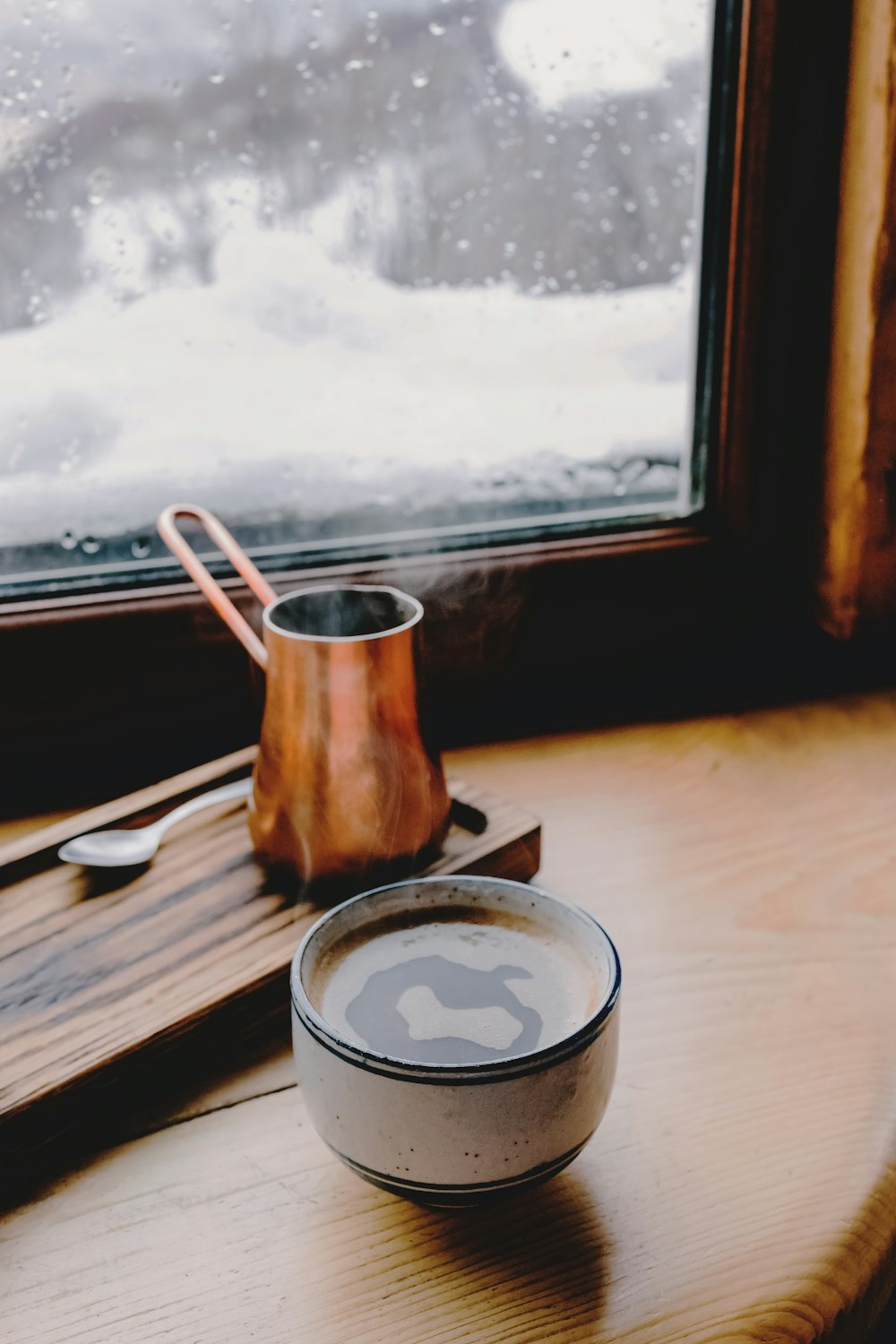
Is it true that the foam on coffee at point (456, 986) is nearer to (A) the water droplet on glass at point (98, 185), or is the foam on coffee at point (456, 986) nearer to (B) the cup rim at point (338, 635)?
(B) the cup rim at point (338, 635)

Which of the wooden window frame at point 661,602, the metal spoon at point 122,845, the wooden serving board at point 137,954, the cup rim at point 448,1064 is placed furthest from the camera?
the wooden window frame at point 661,602

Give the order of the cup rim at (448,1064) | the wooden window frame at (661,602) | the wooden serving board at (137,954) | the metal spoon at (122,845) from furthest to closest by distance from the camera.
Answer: the wooden window frame at (661,602), the metal spoon at (122,845), the wooden serving board at (137,954), the cup rim at (448,1064)

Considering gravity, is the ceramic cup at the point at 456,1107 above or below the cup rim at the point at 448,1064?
below

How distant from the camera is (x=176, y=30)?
80 cm

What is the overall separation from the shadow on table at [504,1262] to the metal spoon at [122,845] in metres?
0.31

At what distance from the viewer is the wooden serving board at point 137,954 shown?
0.55m

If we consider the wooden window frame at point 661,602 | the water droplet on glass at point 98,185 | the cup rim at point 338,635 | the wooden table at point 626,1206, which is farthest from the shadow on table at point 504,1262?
the water droplet on glass at point 98,185

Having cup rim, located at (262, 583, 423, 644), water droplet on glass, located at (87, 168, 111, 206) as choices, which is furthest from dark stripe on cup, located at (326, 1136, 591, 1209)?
water droplet on glass, located at (87, 168, 111, 206)

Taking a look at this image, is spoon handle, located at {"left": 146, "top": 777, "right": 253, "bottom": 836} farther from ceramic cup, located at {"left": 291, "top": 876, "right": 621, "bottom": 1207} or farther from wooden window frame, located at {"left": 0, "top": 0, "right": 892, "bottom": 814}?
ceramic cup, located at {"left": 291, "top": 876, "right": 621, "bottom": 1207}

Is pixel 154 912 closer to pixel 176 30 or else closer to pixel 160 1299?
pixel 160 1299

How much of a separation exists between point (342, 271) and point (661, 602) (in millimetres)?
413

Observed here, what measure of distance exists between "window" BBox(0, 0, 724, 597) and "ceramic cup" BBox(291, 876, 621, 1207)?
54cm

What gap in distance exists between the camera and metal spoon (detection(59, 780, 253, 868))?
2.38 feet

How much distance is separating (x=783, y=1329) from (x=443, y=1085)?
19 centimetres
